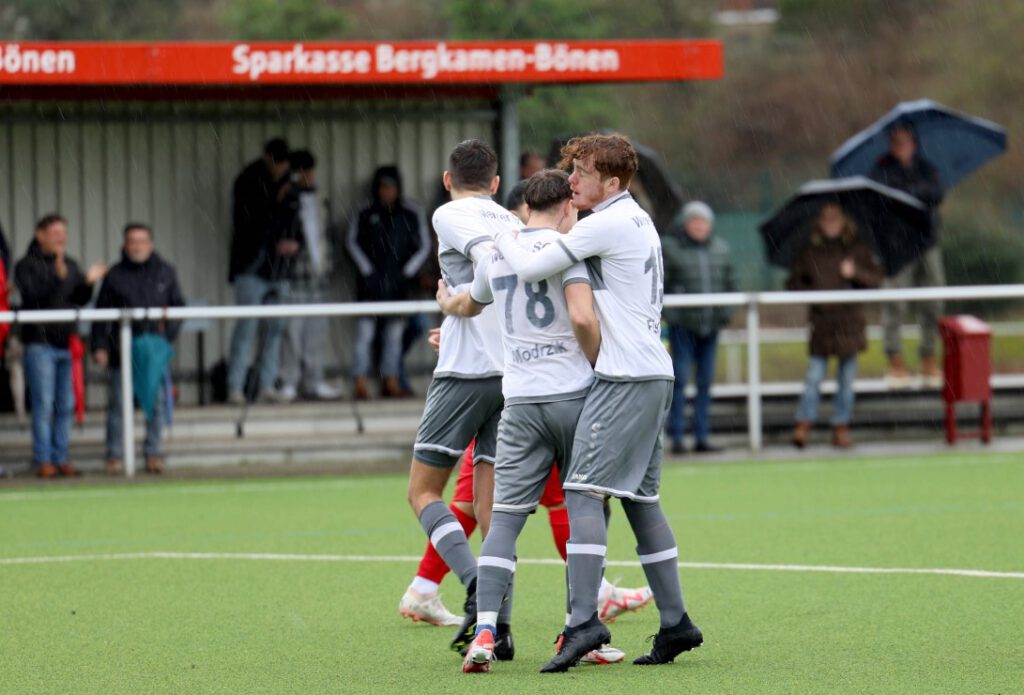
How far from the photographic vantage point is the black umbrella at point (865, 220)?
608 inches

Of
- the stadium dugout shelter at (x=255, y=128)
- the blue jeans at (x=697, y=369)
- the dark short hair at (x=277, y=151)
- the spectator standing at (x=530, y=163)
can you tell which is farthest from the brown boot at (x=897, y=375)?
the dark short hair at (x=277, y=151)

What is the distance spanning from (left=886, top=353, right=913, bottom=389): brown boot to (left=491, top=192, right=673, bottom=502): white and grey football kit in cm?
962

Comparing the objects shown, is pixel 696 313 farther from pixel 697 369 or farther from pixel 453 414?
pixel 453 414

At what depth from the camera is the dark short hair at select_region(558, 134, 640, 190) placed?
6465mm

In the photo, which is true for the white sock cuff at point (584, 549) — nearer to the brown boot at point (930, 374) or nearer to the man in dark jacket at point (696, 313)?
the man in dark jacket at point (696, 313)

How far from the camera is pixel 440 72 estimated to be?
14172 millimetres

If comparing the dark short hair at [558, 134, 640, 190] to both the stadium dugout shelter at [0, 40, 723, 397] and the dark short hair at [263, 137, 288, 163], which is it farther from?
the dark short hair at [263, 137, 288, 163]

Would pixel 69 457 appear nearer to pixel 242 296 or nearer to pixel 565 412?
pixel 242 296

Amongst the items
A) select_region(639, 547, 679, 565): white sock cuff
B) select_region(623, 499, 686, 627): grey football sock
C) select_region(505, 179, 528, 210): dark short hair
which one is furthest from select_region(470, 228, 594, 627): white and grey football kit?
select_region(505, 179, 528, 210): dark short hair

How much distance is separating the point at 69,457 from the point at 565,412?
8.42 m

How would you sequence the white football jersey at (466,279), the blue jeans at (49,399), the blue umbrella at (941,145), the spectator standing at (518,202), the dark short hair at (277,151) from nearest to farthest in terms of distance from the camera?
the white football jersey at (466,279) → the spectator standing at (518,202) → the blue jeans at (49,399) → the dark short hair at (277,151) → the blue umbrella at (941,145)

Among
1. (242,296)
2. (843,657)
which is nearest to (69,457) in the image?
(242,296)

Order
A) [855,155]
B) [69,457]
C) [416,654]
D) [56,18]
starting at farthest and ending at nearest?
[56,18] < [855,155] < [69,457] < [416,654]

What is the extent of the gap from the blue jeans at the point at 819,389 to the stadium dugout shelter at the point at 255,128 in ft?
8.27
